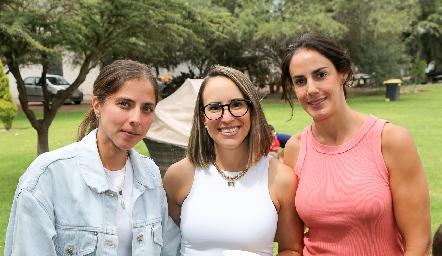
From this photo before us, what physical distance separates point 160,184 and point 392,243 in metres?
1.11

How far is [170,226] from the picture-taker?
2.57m

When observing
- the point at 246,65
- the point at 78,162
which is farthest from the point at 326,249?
the point at 246,65

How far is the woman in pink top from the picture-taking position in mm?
2342

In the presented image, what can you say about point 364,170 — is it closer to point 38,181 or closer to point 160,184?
point 160,184

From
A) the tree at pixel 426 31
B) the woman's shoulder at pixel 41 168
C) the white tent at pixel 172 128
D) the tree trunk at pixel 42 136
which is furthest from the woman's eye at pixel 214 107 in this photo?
the tree at pixel 426 31

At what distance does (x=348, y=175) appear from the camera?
2.41 meters

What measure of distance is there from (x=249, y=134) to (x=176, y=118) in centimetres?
612

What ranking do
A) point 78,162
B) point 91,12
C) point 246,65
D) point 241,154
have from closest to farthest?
point 78,162, point 241,154, point 91,12, point 246,65

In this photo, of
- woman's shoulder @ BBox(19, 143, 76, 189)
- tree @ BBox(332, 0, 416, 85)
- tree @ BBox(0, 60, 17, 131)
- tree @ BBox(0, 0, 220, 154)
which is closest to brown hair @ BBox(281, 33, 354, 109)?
woman's shoulder @ BBox(19, 143, 76, 189)

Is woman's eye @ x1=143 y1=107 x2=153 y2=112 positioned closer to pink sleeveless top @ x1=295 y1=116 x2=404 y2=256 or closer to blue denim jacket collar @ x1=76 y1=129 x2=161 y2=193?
blue denim jacket collar @ x1=76 y1=129 x2=161 y2=193

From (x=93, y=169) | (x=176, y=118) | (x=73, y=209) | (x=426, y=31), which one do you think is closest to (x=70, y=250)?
(x=73, y=209)

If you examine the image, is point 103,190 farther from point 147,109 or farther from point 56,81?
point 56,81

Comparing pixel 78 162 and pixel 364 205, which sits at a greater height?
pixel 78 162

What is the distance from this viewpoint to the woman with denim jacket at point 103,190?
199 centimetres
